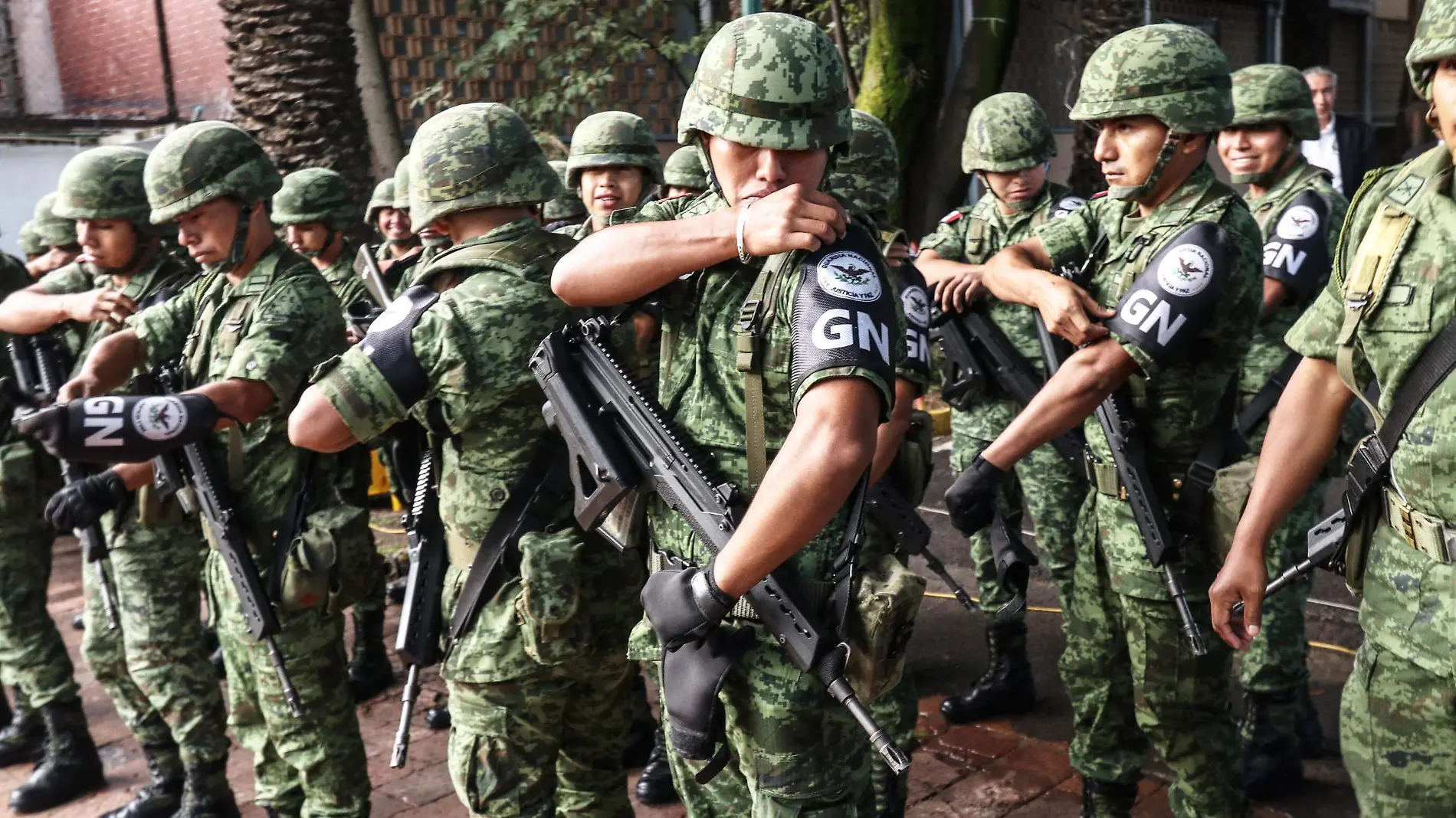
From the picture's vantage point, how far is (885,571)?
7.73 ft

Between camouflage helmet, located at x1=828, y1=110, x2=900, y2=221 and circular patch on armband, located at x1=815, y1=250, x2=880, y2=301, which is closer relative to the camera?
circular patch on armband, located at x1=815, y1=250, x2=880, y2=301

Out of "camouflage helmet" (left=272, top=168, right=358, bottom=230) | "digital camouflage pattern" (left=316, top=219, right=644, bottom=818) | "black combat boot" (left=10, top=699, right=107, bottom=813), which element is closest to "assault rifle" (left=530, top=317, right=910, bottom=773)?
"digital camouflage pattern" (left=316, top=219, right=644, bottom=818)

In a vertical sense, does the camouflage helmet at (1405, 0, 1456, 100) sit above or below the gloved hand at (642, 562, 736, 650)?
above

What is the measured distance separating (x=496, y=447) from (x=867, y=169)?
5.69ft

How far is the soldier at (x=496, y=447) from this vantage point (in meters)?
2.82

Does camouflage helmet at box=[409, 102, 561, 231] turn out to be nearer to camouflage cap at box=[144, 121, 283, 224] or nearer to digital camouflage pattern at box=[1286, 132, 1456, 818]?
camouflage cap at box=[144, 121, 283, 224]

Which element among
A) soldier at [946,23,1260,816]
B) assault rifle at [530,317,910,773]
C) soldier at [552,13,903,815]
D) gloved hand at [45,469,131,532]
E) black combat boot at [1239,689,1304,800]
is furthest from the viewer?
black combat boot at [1239,689,1304,800]

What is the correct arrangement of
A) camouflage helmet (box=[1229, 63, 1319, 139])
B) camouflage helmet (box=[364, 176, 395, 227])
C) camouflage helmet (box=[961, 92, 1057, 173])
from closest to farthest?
camouflage helmet (box=[1229, 63, 1319, 139])
camouflage helmet (box=[961, 92, 1057, 173])
camouflage helmet (box=[364, 176, 395, 227])

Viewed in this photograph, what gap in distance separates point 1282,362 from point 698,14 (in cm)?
797

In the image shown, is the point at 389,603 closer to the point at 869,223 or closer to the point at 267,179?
the point at 267,179

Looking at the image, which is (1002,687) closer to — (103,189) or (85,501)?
(85,501)

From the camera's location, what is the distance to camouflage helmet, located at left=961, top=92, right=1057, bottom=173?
4.94 meters

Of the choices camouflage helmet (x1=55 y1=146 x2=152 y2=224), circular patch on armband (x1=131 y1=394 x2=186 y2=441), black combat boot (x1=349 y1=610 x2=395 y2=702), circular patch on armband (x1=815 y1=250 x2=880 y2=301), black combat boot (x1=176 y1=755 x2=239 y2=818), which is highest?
camouflage helmet (x1=55 y1=146 x2=152 y2=224)

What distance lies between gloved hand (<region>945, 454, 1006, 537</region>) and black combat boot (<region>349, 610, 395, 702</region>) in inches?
132
